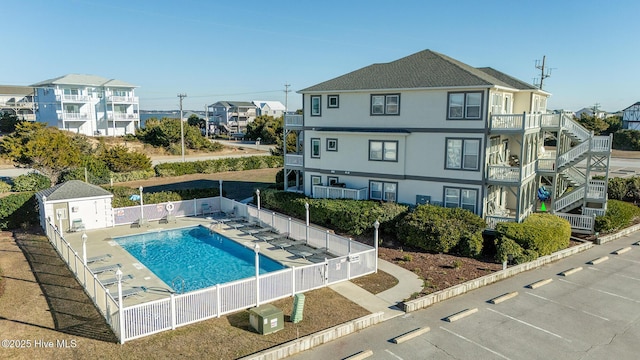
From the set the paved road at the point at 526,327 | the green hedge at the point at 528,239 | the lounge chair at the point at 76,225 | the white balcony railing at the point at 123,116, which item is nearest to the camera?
the paved road at the point at 526,327

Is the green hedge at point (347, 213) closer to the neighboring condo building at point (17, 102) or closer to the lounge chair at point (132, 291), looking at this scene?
the lounge chair at point (132, 291)

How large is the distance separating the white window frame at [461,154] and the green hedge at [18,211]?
78.9 ft

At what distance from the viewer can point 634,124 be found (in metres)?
106

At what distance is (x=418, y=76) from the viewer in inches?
1011

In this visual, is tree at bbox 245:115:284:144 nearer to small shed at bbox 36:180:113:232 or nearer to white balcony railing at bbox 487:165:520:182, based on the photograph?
small shed at bbox 36:180:113:232

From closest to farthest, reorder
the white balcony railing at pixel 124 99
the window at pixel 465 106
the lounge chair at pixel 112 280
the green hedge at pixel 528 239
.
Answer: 1. the lounge chair at pixel 112 280
2. the green hedge at pixel 528 239
3. the window at pixel 465 106
4. the white balcony railing at pixel 124 99

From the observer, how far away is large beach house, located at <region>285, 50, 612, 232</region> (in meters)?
23.5

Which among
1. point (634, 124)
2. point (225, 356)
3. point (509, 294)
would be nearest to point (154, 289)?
point (225, 356)

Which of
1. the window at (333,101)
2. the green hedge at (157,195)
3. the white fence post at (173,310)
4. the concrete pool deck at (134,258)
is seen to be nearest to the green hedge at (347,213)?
the concrete pool deck at (134,258)

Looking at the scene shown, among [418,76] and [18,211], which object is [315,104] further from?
[18,211]

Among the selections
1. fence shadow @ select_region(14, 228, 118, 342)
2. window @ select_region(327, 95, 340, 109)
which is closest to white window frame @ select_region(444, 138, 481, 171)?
window @ select_region(327, 95, 340, 109)

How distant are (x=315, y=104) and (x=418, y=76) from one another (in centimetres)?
701

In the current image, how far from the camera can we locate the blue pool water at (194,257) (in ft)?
62.5

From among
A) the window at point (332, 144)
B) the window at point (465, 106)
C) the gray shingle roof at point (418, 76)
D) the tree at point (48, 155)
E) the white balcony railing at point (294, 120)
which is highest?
the gray shingle roof at point (418, 76)
